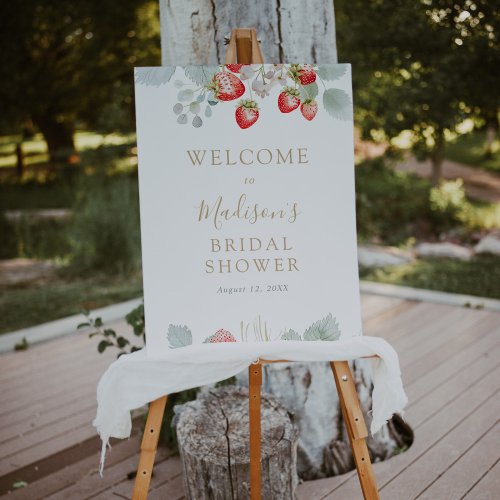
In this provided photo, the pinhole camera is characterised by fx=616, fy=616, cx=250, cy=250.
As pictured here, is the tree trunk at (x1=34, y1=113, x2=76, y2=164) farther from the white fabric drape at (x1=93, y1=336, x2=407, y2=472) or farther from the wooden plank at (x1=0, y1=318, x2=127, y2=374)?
the white fabric drape at (x1=93, y1=336, x2=407, y2=472)

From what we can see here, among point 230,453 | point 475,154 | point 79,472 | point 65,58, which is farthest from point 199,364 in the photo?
point 475,154

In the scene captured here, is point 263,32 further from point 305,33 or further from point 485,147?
point 485,147

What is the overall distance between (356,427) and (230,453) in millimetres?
415

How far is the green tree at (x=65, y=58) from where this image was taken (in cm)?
906

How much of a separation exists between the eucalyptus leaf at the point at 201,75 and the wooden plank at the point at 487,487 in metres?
1.51

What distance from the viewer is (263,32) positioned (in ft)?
6.42

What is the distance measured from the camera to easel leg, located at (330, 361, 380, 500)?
5.12 ft

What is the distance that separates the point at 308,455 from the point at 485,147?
13240 millimetres

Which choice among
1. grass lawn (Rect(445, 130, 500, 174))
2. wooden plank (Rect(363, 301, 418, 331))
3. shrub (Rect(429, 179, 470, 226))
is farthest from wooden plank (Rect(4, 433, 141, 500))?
grass lawn (Rect(445, 130, 500, 174))

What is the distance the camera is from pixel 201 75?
1553 mm

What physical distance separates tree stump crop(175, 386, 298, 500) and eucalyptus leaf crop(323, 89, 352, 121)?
36.8 inches

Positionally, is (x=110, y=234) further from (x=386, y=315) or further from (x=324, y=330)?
(x=324, y=330)

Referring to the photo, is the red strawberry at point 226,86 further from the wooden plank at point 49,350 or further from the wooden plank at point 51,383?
the wooden plank at point 49,350

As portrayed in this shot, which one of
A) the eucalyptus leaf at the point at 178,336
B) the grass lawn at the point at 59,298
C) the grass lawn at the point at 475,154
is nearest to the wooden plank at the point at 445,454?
the eucalyptus leaf at the point at 178,336
